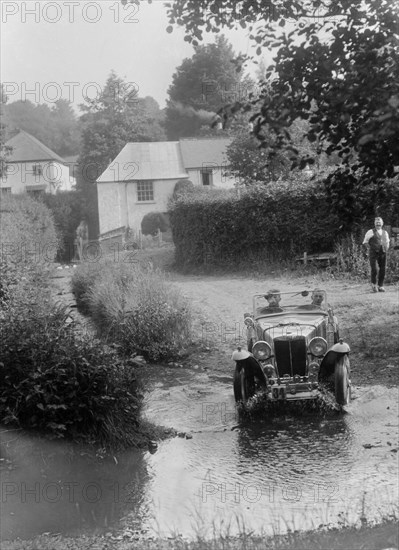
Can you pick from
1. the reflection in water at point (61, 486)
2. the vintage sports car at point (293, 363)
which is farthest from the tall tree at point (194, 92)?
the reflection in water at point (61, 486)

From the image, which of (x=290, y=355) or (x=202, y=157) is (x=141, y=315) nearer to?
(x=290, y=355)

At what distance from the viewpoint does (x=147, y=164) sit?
46.6 metres

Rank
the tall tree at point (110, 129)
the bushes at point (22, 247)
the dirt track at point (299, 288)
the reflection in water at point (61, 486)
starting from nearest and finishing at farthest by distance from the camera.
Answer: the reflection in water at point (61, 486)
the dirt track at point (299, 288)
the bushes at point (22, 247)
the tall tree at point (110, 129)

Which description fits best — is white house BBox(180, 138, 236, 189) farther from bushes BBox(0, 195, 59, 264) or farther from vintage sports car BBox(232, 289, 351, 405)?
vintage sports car BBox(232, 289, 351, 405)

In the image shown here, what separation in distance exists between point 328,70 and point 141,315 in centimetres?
783

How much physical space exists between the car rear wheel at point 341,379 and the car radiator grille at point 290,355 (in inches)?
18.6

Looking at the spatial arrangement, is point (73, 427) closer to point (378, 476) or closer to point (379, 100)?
point (378, 476)

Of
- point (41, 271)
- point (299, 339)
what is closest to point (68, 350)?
point (299, 339)

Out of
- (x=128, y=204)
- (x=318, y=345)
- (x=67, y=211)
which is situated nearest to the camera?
(x=318, y=345)

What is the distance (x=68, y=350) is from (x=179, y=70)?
4391cm

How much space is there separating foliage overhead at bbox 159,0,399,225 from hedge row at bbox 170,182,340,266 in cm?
1496

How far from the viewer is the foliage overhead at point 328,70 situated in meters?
7.03

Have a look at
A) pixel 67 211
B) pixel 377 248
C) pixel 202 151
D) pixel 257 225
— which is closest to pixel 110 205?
pixel 67 211

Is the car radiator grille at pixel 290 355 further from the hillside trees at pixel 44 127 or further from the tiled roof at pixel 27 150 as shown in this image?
the hillside trees at pixel 44 127
